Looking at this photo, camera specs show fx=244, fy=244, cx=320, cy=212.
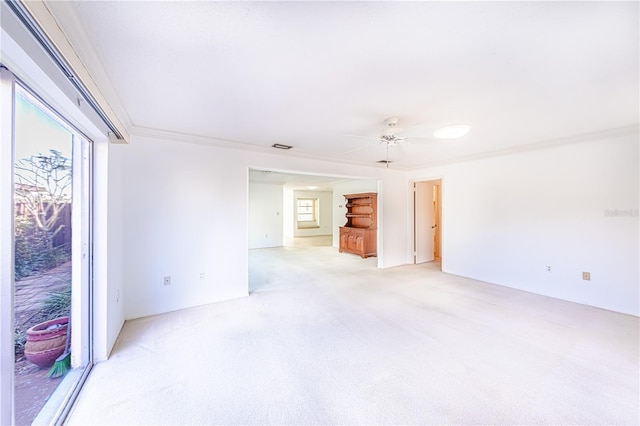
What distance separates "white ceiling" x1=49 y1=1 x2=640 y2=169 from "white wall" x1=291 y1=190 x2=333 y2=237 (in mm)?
8351

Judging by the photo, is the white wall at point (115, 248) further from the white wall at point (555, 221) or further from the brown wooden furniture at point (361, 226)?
the white wall at point (555, 221)

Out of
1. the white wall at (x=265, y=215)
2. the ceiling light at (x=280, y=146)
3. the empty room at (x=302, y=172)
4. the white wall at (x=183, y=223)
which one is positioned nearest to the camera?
the empty room at (x=302, y=172)

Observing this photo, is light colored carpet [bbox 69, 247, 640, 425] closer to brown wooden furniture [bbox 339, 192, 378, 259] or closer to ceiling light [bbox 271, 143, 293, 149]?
ceiling light [bbox 271, 143, 293, 149]

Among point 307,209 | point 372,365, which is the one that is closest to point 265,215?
point 307,209

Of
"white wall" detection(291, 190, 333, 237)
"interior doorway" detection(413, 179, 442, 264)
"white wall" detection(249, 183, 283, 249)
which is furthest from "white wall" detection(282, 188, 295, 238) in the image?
"interior doorway" detection(413, 179, 442, 264)

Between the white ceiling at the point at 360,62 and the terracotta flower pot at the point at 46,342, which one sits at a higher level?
the white ceiling at the point at 360,62

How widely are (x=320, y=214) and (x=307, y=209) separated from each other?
0.67 meters

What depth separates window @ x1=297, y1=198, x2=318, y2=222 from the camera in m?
11.4

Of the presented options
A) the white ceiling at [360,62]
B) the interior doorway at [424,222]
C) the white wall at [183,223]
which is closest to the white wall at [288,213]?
the interior doorway at [424,222]

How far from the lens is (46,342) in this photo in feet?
5.66

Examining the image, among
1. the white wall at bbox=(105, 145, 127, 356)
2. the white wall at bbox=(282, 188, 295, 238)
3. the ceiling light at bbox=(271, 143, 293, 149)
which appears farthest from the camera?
the white wall at bbox=(282, 188, 295, 238)

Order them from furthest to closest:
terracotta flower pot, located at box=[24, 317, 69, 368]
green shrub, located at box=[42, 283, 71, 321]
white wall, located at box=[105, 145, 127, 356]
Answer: white wall, located at box=[105, 145, 127, 356] < green shrub, located at box=[42, 283, 71, 321] < terracotta flower pot, located at box=[24, 317, 69, 368]

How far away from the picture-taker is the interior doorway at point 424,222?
5.97 metres

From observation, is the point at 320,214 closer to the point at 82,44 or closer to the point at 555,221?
the point at 555,221
